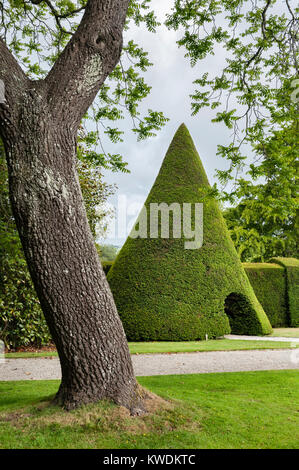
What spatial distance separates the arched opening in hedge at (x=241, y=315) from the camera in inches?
499

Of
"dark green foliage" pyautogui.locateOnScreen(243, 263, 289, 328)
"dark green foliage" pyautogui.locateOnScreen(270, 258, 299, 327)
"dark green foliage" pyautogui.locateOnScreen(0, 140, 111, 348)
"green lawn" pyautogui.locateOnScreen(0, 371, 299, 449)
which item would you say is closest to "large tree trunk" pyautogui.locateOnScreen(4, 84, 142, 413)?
"green lawn" pyautogui.locateOnScreen(0, 371, 299, 449)

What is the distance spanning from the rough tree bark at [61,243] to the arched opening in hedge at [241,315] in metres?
9.48

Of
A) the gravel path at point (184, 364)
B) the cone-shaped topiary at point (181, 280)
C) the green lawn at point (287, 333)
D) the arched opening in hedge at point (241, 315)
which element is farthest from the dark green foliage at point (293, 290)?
the gravel path at point (184, 364)

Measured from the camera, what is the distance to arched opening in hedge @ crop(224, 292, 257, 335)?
1268cm

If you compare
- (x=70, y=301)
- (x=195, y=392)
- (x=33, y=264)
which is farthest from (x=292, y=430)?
(x=33, y=264)

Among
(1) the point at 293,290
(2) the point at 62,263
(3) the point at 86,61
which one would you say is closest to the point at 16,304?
(2) the point at 62,263

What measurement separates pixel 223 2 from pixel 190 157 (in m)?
6.33

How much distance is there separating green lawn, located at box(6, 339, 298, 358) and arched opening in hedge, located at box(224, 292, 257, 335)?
5.45 ft

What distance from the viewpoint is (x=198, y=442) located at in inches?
130

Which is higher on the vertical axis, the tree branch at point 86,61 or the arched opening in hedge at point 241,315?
the tree branch at point 86,61

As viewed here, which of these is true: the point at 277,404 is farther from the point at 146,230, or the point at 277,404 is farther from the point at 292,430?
the point at 146,230

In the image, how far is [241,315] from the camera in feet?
42.4

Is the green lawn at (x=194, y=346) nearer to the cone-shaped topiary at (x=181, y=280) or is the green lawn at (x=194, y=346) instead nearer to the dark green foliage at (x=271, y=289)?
the cone-shaped topiary at (x=181, y=280)

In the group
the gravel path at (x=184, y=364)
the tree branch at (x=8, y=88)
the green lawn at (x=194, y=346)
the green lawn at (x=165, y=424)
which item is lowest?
the green lawn at (x=194, y=346)
